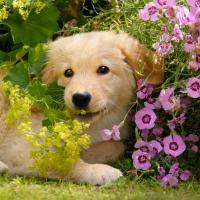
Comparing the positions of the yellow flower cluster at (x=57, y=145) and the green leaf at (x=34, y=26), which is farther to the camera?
the green leaf at (x=34, y=26)

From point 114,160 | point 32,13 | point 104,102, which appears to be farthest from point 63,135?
point 32,13

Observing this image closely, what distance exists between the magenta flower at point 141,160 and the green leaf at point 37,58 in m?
0.78

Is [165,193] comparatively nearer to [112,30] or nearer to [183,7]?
[183,7]

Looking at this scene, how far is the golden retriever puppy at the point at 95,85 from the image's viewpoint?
12.5 ft

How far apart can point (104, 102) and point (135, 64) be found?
0.36 metres

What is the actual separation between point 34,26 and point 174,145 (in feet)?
4.10

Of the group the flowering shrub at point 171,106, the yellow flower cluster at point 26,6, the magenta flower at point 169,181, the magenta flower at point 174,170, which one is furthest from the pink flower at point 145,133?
the yellow flower cluster at point 26,6

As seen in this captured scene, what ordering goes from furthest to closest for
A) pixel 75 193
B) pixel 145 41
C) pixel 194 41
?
pixel 145 41, pixel 194 41, pixel 75 193

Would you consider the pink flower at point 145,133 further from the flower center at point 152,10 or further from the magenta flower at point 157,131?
the flower center at point 152,10

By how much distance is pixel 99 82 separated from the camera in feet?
12.7

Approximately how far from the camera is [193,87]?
3.77 meters

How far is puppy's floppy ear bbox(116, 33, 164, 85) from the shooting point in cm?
404

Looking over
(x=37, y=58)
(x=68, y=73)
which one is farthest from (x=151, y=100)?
(x=37, y=58)

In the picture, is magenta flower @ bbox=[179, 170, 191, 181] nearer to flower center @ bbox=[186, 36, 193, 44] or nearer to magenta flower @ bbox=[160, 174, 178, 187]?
magenta flower @ bbox=[160, 174, 178, 187]
